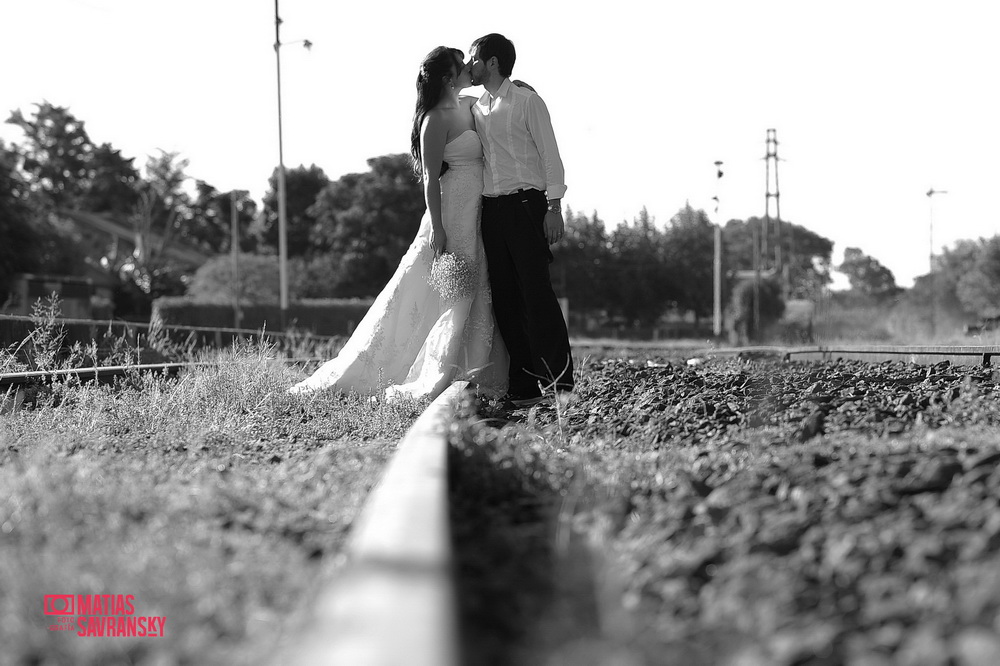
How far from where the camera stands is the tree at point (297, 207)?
76875 millimetres

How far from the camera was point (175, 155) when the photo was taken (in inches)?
2931

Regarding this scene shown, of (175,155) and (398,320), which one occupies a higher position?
(175,155)

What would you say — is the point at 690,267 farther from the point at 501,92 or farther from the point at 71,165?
the point at 501,92

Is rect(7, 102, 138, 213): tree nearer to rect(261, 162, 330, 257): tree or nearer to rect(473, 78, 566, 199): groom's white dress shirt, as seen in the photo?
rect(261, 162, 330, 257): tree

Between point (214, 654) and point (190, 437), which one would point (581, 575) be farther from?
point (190, 437)

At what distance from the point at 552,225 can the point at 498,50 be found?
1.09m

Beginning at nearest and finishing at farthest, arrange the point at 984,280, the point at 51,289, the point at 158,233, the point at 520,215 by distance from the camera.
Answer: the point at 520,215 < the point at 51,289 < the point at 984,280 < the point at 158,233

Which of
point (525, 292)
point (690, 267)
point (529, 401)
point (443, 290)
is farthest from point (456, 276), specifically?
point (690, 267)

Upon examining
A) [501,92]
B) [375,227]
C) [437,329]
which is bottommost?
[437,329]

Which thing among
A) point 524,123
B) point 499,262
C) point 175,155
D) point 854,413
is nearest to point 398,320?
point 499,262

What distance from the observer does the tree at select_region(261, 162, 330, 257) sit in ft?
252

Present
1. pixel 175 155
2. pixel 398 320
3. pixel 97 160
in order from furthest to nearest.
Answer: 1. pixel 97 160
2. pixel 175 155
3. pixel 398 320

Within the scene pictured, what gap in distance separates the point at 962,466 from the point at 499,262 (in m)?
3.82

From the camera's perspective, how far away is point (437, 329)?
5.89 m
